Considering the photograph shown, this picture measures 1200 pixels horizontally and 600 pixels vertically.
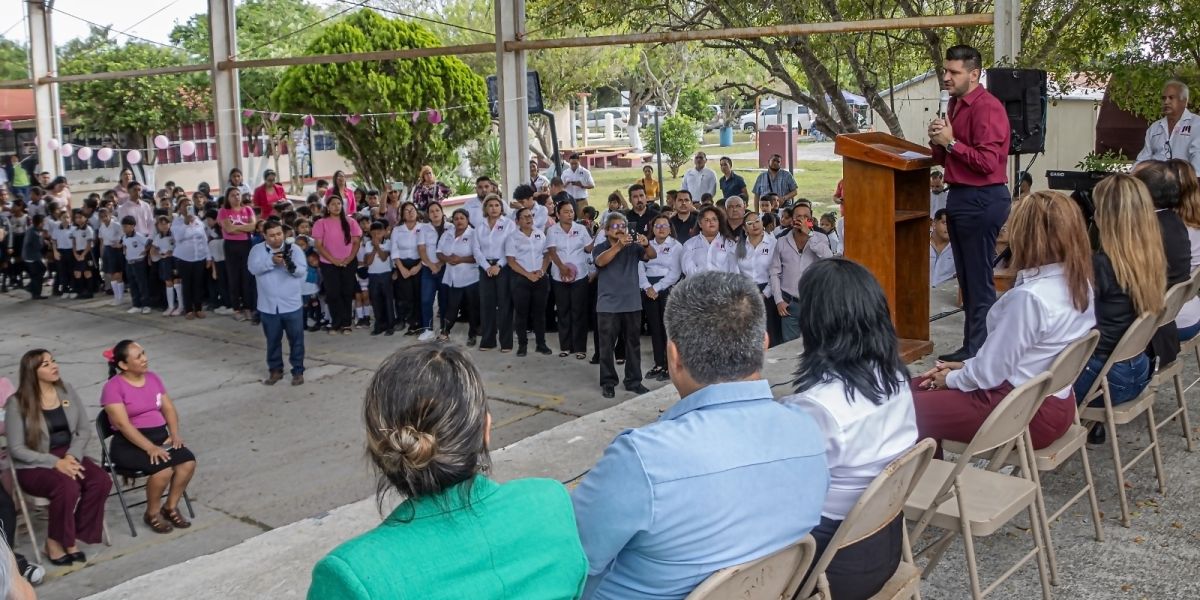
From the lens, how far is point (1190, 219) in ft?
17.6

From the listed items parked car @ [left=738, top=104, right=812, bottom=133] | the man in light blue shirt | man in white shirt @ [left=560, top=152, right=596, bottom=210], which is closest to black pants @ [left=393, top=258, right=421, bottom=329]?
man in white shirt @ [left=560, top=152, right=596, bottom=210]

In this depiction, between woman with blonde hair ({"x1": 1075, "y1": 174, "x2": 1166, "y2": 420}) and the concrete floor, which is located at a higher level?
woman with blonde hair ({"x1": 1075, "y1": 174, "x2": 1166, "y2": 420})

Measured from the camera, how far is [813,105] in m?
13.5

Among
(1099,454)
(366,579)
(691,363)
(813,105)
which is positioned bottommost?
(1099,454)

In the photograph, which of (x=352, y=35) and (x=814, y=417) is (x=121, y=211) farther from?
(x=814, y=417)

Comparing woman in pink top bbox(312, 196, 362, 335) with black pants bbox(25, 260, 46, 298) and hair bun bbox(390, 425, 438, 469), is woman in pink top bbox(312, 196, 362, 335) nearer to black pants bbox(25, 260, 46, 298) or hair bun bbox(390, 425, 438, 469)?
black pants bbox(25, 260, 46, 298)

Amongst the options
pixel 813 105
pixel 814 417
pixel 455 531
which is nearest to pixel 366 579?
pixel 455 531

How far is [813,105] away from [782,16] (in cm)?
Result: 113

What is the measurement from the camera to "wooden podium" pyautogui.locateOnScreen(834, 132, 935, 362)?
5.25 metres

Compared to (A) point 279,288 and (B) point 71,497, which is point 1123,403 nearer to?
(B) point 71,497

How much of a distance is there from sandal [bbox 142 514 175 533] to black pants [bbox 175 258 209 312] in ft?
25.5

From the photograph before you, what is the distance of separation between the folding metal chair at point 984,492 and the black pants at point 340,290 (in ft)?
31.7

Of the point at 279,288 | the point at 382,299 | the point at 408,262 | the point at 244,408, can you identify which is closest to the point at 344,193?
the point at 382,299

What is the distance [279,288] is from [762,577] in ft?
28.4
